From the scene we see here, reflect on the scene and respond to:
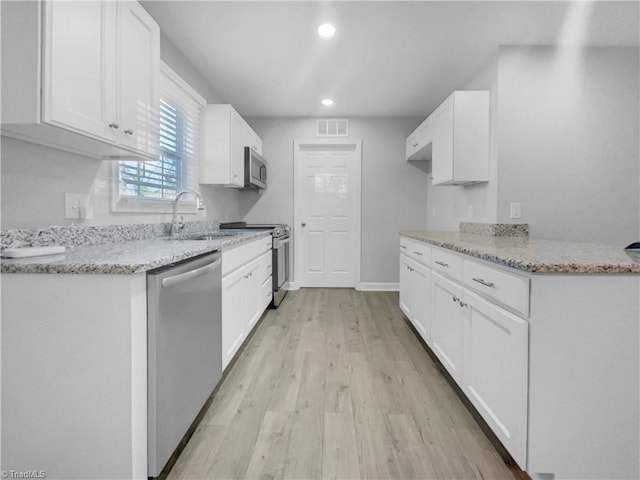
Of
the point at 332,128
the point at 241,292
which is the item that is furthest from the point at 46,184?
the point at 332,128

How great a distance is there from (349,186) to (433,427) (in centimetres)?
370

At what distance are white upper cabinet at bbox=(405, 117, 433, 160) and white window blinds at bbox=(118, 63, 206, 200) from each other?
2319 mm

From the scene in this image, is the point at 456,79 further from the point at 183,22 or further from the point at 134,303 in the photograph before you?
the point at 134,303

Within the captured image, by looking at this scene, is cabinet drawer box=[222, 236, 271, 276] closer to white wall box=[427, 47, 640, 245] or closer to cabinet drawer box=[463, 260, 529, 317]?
cabinet drawer box=[463, 260, 529, 317]

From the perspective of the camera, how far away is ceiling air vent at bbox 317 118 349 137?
191 inches

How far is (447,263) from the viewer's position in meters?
2.13

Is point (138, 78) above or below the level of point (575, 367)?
above

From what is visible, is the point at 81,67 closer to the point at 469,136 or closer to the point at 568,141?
the point at 469,136

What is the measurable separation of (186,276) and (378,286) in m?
3.72

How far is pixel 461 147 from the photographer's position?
9.73 ft

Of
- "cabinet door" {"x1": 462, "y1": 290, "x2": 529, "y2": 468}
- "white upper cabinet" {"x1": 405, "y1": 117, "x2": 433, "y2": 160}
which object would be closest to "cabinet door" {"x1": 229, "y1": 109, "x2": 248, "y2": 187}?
"white upper cabinet" {"x1": 405, "y1": 117, "x2": 433, "y2": 160}

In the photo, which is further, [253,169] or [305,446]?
[253,169]

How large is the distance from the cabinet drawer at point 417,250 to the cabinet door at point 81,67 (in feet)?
6.91

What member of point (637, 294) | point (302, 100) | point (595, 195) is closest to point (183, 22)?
point (302, 100)
